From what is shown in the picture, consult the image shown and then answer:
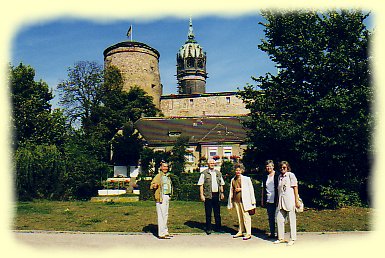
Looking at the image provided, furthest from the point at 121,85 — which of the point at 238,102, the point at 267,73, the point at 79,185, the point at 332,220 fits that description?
the point at 332,220

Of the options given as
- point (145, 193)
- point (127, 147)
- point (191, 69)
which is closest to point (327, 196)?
point (145, 193)

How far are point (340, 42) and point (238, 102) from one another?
2173 inches

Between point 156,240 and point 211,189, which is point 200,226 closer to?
point 211,189

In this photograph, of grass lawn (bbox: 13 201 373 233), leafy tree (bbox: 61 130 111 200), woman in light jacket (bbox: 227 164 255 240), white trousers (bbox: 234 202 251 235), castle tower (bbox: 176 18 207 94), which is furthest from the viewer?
castle tower (bbox: 176 18 207 94)

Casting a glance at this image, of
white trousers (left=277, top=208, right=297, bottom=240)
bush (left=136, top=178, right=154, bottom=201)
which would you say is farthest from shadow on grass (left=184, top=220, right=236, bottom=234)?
bush (left=136, top=178, right=154, bottom=201)

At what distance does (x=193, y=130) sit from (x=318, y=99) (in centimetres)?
2905

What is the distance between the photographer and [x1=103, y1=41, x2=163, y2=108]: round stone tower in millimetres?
62188

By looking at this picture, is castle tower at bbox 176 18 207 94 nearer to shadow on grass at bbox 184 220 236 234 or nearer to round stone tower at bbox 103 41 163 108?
round stone tower at bbox 103 41 163 108

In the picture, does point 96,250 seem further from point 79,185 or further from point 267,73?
point 79,185

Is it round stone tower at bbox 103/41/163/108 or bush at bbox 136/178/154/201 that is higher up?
round stone tower at bbox 103/41/163/108

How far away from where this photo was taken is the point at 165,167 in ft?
32.1

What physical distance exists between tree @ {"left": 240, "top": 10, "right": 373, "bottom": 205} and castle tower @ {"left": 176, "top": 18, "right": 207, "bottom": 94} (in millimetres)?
59269

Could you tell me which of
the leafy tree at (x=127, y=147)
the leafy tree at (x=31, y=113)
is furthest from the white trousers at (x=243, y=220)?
the leafy tree at (x=127, y=147)

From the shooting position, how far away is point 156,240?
355 inches
